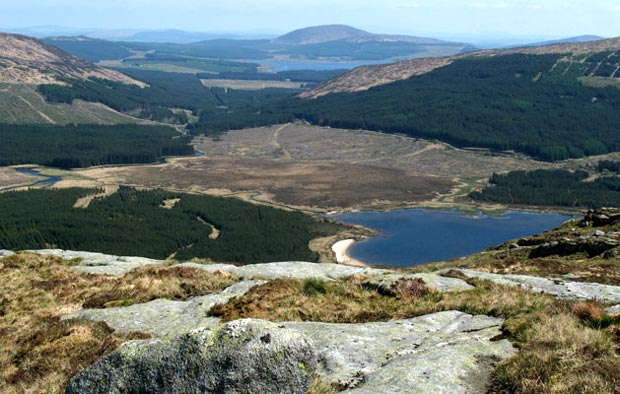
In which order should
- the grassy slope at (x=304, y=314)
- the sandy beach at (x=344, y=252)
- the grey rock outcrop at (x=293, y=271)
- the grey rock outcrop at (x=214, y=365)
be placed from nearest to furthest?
the grey rock outcrop at (x=214, y=365)
the grassy slope at (x=304, y=314)
the grey rock outcrop at (x=293, y=271)
the sandy beach at (x=344, y=252)

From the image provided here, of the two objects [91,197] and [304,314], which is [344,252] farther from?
[304,314]

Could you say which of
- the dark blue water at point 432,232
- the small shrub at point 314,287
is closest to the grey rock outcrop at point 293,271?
the small shrub at point 314,287

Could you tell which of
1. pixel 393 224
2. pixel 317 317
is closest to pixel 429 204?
pixel 393 224

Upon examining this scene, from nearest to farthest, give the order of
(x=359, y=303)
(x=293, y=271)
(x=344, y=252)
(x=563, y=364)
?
(x=563, y=364) → (x=359, y=303) → (x=293, y=271) → (x=344, y=252)

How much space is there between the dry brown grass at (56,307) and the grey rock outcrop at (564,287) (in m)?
16.2

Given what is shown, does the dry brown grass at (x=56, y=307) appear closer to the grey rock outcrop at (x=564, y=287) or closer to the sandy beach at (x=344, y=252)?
the grey rock outcrop at (x=564, y=287)

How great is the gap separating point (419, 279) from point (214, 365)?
748 inches

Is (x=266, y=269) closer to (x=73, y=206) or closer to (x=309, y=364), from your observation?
(x=309, y=364)

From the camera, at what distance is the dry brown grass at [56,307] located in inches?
811

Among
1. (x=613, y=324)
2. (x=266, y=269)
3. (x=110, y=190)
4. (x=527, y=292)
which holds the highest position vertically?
(x=613, y=324)

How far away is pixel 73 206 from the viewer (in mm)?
164375

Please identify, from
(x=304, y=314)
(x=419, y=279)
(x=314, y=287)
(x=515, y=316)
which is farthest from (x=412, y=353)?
(x=419, y=279)

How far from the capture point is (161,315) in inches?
1084

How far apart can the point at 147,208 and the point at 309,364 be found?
152 metres
